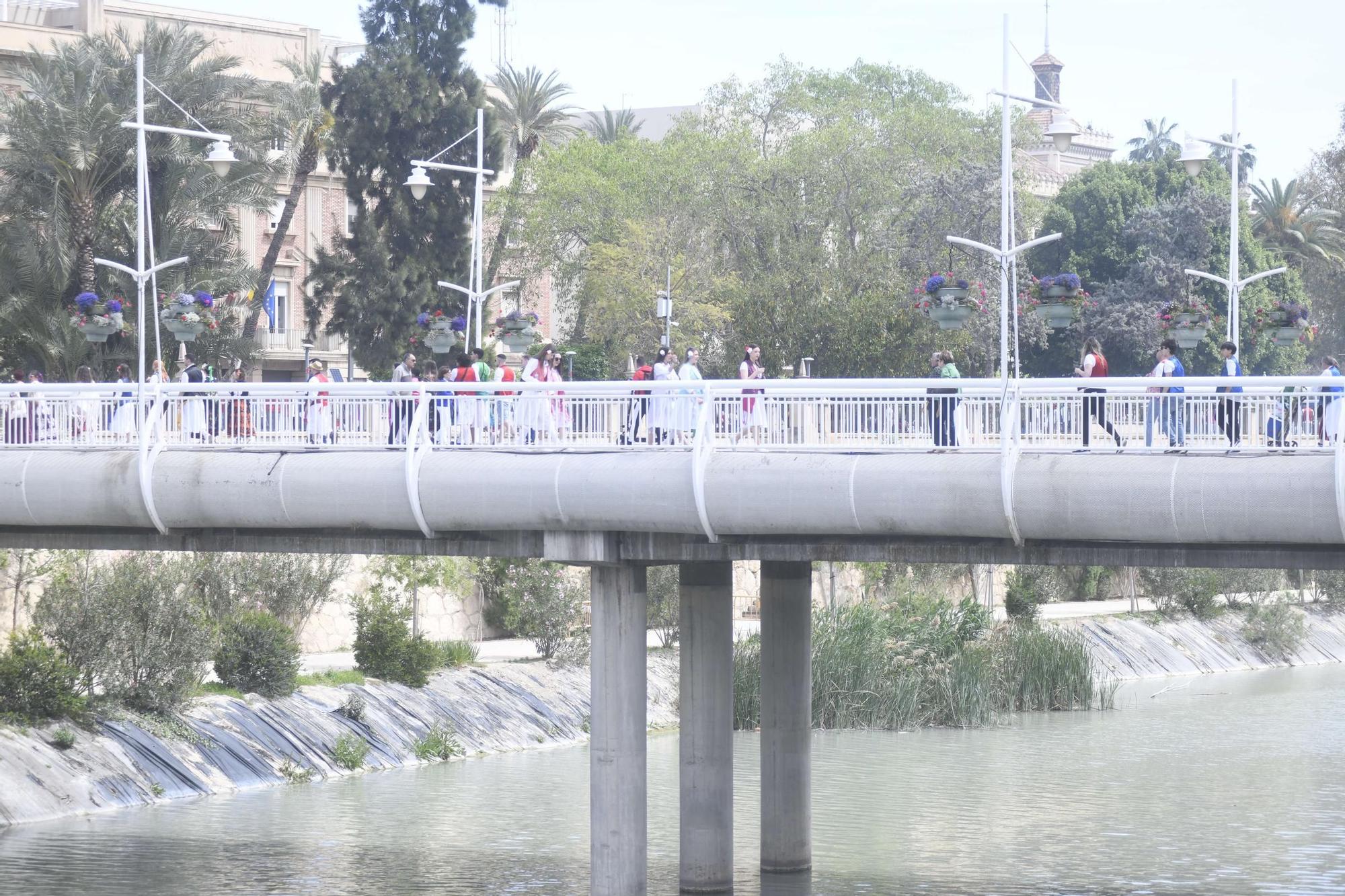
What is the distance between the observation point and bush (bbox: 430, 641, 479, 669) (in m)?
43.7

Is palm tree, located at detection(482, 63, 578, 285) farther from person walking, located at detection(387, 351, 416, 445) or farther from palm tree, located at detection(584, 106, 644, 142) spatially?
person walking, located at detection(387, 351, 416, 445)

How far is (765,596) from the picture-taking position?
28703 mm

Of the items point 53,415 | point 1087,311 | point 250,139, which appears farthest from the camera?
point 1087,311

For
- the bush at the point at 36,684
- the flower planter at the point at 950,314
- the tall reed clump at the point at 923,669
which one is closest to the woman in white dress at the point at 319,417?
the flower planter at the point at 950,314

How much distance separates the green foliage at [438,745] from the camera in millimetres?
40281

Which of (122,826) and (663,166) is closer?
A: (122,826)

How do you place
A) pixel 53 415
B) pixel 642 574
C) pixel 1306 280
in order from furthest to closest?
pixel 1306 280
pixel 53 415
pixel 642 574

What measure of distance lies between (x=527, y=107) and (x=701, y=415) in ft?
227

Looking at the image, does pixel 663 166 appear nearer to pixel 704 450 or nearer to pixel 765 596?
pixel 765 596

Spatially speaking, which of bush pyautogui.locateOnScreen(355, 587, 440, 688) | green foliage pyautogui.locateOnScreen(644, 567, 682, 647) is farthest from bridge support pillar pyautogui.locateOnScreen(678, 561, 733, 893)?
green foliage pyautogui.locateOnScreen(644, 567, 682, 647)

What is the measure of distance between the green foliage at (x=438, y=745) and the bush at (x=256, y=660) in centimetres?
268

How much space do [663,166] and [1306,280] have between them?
31.8 meters

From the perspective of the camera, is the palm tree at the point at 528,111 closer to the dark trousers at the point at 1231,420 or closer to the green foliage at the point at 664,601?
the green foliage at the point at 664,601

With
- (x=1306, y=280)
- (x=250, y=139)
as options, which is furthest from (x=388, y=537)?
(x=1306, y=280)
